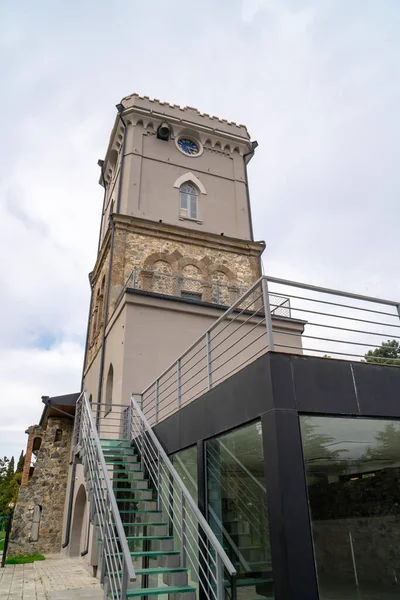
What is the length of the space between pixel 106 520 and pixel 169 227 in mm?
12053

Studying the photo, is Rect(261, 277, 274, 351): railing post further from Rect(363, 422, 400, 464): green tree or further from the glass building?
Rect(363, 422, 400, 464): green tree

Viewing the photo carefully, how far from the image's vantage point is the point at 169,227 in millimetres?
16141

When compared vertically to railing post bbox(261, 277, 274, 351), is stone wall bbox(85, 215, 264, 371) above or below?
above

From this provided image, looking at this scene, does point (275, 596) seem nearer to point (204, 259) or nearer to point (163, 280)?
point (163, 280)

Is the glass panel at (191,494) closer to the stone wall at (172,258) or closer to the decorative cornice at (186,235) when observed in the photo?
the stone wall at (172,258)

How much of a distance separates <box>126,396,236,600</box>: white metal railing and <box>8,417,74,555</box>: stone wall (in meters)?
9.06

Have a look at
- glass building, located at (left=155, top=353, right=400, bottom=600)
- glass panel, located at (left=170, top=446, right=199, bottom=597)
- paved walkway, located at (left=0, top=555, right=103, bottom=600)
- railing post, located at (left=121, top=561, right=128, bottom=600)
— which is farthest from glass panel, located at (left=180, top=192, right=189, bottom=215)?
railing post, located at (left=121, top=561, right=128, bottom=600)

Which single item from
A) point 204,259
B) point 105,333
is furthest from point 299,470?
point 204,259

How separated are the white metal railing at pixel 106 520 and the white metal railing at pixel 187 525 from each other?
759 millimetres

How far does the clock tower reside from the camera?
12078 mm

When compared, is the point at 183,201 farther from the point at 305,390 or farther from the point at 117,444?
the point at 305,390

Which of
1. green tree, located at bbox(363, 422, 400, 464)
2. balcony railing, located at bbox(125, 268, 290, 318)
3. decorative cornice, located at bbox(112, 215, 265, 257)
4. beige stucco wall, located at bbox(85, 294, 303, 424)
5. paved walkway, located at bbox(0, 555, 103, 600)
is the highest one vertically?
decorative cornice, located at bbox(112, 215, 265, 257)

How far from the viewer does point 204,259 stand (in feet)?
53.4

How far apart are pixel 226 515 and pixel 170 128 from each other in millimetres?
16746
